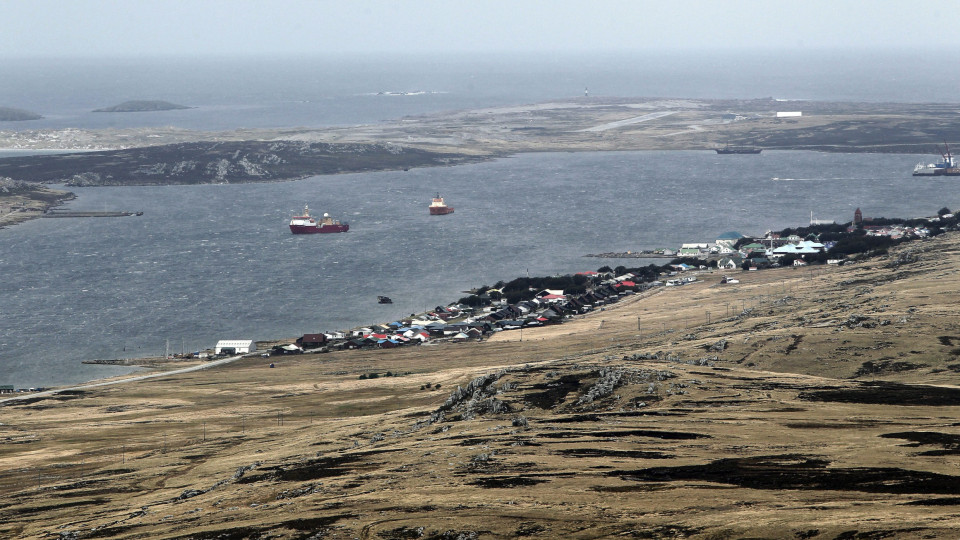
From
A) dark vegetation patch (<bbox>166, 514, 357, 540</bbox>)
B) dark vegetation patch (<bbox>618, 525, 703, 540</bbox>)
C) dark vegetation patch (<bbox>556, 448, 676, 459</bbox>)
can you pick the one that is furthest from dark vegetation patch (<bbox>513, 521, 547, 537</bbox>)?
dark vegetation patch (<bbox>556, 448, 676, 459</bbox>)

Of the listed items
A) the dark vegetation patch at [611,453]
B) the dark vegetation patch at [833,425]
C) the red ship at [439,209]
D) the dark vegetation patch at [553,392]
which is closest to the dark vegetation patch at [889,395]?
the dark vegetation patch at [833,425]

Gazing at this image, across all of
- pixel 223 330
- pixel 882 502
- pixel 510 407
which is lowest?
pixel 223 330

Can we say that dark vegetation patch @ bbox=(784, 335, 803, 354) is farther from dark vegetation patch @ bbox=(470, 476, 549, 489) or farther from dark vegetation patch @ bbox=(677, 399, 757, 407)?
dark vegetation patch @ bbox=(470, 476, 549, 489)

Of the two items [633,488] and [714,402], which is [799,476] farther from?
[714,402]

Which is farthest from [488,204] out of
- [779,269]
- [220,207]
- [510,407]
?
[510,407]

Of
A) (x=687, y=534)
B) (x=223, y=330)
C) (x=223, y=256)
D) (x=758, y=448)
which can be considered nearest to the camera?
(x=687, y=534)

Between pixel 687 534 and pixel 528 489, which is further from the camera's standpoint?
pixel 528 489

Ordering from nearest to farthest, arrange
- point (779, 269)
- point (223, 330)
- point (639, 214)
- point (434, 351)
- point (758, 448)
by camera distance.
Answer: point (758, 448)
point (434, 351)
point (223, 330)
point (779, 269)
point (639, 214)

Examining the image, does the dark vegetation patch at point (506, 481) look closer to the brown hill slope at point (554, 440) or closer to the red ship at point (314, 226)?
the brown hill slope at point (554, 440)

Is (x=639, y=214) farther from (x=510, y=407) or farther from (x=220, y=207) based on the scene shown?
(x=510, y=407)
